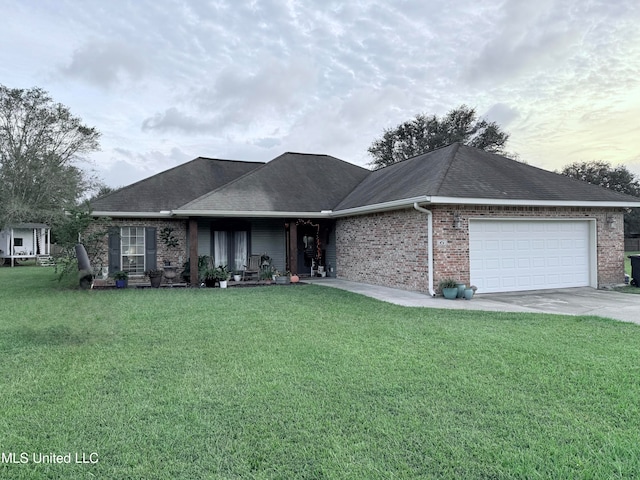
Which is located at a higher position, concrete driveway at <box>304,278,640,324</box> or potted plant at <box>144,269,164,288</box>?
potted plant at <box>144,269,164,288</box>

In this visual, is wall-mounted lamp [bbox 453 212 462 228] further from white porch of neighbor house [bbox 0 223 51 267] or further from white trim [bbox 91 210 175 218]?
white porch of neighbor house [bbox 0 223 51 267]

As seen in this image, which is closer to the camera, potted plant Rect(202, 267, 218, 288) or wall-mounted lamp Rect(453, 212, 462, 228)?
wall-mounted lamp Rect(453, 212, 462, 228)

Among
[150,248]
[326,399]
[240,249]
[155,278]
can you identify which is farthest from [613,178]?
[326,399]

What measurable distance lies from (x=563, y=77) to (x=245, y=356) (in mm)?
13488

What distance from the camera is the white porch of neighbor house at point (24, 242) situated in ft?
94.2

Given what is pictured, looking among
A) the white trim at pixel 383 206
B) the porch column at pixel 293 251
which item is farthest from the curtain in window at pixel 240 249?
the white trim at pixel 383 206

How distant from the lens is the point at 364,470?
2.62 meters

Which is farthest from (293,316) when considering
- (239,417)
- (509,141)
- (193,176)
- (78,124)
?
(509,141)

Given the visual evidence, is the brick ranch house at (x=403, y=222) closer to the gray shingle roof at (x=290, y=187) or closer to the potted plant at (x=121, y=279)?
the gray shingle roof at (x=290, y=187)

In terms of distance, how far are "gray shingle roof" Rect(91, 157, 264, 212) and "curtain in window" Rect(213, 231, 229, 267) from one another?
5.70ft

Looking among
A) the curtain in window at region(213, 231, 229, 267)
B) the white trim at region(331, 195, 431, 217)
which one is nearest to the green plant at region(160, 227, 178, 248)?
the curtain in window at region(213, 231, 229, 267)

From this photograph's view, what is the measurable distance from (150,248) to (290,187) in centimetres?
551

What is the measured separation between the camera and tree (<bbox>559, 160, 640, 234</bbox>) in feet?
123

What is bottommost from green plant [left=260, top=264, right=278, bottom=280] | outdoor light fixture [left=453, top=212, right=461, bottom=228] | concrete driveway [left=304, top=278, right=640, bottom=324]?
concrete driveway [left=304, top=278, right=640, bottom=324]
